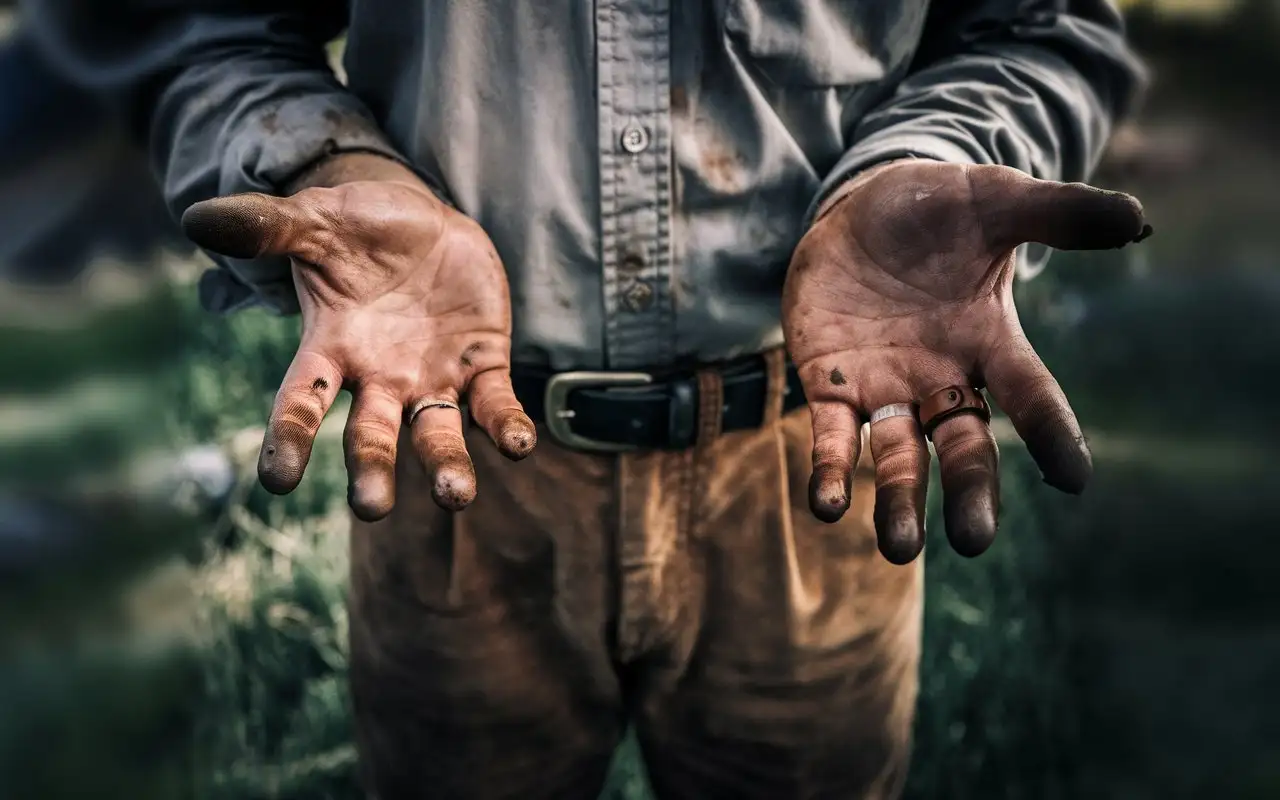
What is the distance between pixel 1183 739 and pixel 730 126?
1.22 m

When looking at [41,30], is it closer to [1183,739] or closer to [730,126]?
[730,126]

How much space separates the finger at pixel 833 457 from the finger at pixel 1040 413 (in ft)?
0.36

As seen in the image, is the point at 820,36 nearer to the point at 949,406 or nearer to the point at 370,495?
the point at 949,406

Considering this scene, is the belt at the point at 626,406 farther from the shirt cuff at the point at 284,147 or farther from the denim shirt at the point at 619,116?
the shirt cuff at the point at 284,147

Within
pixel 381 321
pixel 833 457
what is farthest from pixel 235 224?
pixel 833 457

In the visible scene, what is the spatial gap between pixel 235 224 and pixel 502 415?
24cm

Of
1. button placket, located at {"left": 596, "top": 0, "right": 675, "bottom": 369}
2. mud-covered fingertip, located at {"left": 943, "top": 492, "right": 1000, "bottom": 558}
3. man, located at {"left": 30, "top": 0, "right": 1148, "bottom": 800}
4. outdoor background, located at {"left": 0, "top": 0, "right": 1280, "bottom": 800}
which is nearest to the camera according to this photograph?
mud-covered fingertip, located at {"left": 943, "top": 492, "right": 1000, "bottom": 558}

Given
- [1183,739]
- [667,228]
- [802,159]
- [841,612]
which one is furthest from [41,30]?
[1183,739]

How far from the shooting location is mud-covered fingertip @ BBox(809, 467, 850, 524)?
2.84ft

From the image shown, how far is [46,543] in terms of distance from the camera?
129 cm

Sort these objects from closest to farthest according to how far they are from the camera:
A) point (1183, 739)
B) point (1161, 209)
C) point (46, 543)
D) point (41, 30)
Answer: point (41, 30) < point (46, 543) < point (1161, 209) < point (1183, 739)

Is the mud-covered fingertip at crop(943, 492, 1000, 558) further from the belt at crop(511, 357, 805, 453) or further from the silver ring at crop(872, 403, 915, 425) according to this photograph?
the belt at crop(511, 357, 805, 453)

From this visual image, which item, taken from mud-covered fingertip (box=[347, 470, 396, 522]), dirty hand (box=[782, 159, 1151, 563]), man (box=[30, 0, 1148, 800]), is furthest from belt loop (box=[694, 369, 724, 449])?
mud-covered fingertip (box=[347, 470, 396, 522])

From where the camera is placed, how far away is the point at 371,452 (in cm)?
88
